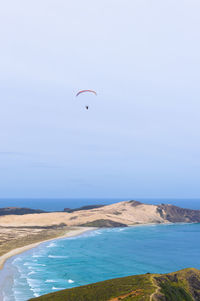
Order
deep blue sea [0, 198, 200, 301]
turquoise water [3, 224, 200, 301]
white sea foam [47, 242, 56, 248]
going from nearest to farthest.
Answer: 1. deep blue sea [0, 198, 200, 301]
2. turquoise water [3, 224, 200, 301]
3. white sea foam [47, 242, 56, 248]

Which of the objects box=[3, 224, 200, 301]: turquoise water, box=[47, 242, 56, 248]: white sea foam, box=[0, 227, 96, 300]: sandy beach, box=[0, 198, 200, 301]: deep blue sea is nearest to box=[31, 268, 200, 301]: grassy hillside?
box=[0, 198, 200, 301]: deep blue sea

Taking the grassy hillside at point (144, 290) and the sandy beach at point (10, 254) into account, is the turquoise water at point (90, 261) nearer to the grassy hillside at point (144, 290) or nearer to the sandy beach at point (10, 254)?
the sandy beach at point (10, 254)

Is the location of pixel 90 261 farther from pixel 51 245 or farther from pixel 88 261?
pixel 51 245

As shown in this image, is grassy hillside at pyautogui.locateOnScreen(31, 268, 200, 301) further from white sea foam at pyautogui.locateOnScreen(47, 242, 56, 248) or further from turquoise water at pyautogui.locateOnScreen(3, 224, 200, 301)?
white sea foam at pyautogui.locateOnScreen(47, 242, 56, 248)

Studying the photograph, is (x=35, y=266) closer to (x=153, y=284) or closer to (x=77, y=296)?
(x=77, y=296)

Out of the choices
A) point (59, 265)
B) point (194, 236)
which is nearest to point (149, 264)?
point (59, 265)

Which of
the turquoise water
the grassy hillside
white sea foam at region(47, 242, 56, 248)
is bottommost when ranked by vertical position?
the turquoise water
